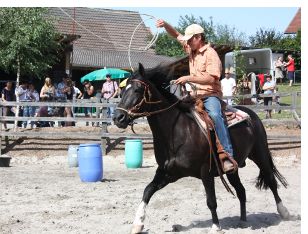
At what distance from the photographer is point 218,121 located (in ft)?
22.4

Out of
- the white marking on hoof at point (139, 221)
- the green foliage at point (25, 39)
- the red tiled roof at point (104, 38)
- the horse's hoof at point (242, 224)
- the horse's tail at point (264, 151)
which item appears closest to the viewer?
the white marking on hoof at point (139, 221)

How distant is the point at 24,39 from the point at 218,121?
1808cm

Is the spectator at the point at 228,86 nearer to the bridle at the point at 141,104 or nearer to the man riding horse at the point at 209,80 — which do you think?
the man riding horse at the point at 209,80

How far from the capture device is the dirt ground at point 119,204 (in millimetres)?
6887

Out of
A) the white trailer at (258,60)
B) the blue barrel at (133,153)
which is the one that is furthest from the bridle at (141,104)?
the white trailer at (258,60)

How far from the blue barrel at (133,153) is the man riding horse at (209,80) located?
6534 mm

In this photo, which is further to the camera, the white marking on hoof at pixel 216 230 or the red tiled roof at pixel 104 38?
the red tiled roof at pixel 104 38

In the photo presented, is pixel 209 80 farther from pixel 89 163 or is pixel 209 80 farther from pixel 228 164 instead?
pixel 89 163

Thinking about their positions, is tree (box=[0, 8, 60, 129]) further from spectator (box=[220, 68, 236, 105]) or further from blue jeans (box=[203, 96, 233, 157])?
blue jeans (box=[203, 96, 233, 157])

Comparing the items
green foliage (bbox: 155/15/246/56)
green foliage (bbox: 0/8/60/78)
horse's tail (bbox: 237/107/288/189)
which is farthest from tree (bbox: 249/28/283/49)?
horse's tail (bbox: 237/107/288/189)

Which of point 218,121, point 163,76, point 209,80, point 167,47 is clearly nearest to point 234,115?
point 218,121

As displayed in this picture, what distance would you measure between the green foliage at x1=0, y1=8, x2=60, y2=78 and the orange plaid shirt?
1760cm

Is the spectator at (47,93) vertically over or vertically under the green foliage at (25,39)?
under

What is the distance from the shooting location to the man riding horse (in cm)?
679
